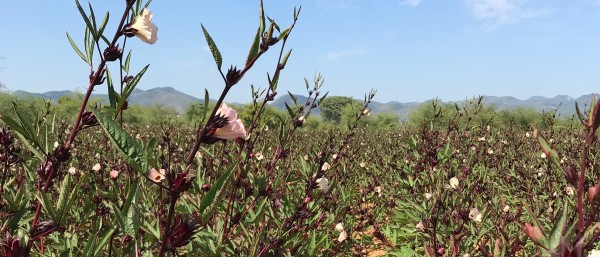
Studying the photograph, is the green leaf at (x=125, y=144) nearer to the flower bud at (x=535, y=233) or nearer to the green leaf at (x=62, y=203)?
the green leaf at (x=62, y=203)

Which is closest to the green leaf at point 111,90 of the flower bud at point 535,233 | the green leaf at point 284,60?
the green leaf at point 284,60

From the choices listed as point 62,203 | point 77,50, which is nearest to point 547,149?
point 62,203

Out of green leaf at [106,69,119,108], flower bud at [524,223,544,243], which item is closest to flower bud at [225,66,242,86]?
green leaf at [106,69,119,108]

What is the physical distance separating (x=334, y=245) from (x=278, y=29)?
3.78m

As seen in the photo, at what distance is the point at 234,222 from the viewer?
2.41 m

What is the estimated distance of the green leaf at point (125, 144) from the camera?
0.63m

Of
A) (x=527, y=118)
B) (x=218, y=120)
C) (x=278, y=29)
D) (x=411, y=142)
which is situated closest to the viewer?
(x=218, y=120)

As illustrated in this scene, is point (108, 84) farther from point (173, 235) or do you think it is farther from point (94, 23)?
point (173, 235)

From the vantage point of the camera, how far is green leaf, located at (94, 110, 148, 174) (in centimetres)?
63

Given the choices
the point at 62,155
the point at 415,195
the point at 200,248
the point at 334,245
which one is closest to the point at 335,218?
the point at 334,245

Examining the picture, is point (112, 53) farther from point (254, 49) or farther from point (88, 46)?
point (254, 49)

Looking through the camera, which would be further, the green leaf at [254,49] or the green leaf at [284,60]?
the green leaf at [284,60]

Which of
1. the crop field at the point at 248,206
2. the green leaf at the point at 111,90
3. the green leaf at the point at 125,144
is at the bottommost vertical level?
the crop field at the point at 248,206

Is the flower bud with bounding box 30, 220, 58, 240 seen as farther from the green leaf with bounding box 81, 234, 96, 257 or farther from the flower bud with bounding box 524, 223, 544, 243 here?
the flower bud with bounding box 524, 223, 544, 243
